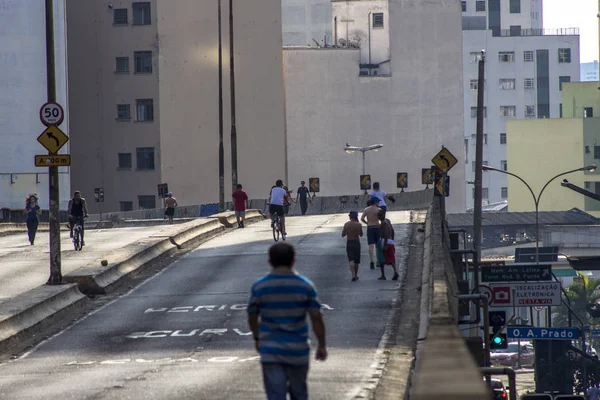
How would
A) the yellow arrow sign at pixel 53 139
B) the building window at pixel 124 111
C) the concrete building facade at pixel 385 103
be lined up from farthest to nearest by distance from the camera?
1. the concrete building facade at pixel 385 103
2. the building window at pixel 124 111
3. the yellow arrow sign at pixel 53 139

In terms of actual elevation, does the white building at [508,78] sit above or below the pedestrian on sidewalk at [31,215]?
above

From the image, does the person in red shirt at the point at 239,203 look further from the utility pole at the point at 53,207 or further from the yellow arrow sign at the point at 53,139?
the yellow arrow sign at the point at 53,139

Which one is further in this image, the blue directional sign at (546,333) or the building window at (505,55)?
the building window at (505,55)

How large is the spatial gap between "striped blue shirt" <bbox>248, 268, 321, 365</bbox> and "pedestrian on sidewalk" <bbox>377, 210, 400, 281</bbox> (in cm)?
1708

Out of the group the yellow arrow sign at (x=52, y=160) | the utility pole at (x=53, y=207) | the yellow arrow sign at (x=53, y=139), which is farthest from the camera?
the utility pole at (x=53, y=207)

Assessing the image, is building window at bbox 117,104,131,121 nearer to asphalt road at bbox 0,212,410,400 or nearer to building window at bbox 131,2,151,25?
building window at bbox 131,2,151,25

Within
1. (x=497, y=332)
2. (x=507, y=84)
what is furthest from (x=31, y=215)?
(x=507, y=84)

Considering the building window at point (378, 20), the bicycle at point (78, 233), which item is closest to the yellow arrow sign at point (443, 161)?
the bicycle at point (78, 233)

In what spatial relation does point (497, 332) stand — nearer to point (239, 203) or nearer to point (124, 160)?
point (239, 203)

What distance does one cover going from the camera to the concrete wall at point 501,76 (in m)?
152

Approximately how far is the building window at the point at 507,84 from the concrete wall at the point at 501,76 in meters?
0.39

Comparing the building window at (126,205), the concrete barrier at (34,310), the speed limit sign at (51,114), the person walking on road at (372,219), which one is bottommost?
the building window at (126,205)

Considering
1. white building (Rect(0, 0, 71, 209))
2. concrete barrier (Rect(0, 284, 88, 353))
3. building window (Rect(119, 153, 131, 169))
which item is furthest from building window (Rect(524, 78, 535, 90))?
concrete barrier (Rect(0, 284, 88, 353))

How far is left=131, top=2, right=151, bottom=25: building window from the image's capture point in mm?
89625
